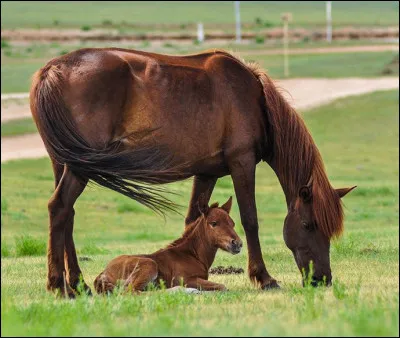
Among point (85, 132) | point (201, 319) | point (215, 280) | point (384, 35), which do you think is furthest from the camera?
point (384, 35)

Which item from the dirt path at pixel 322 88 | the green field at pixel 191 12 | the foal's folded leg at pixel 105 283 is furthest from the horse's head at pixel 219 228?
the green field at pixel 191 12

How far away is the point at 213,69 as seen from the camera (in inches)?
400

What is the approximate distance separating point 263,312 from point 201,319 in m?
0.57

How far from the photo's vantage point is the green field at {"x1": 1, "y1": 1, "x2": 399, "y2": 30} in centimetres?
9219

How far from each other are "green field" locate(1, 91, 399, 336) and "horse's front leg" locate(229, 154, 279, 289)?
6.0 inches

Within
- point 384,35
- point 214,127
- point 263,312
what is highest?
point 214,127

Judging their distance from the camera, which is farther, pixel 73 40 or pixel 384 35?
pixel 384 35

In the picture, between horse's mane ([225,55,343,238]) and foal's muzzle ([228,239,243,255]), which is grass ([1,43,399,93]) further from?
foal's muzzle ([228,239,243,255])

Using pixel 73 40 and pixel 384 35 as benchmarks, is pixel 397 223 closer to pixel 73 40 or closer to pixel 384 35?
pixel 73 40

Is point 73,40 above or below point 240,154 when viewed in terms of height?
A: below

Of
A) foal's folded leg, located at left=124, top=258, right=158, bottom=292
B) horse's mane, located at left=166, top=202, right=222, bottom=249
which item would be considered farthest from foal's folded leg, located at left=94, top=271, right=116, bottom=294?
horse's mane, located at left=166, top=202, right=222, bottom=249

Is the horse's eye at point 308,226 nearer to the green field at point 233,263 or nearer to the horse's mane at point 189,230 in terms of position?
the green field at point 233,263

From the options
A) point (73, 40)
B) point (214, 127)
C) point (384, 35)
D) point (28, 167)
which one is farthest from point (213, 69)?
point (384, 35)

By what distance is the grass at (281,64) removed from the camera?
4272cm
